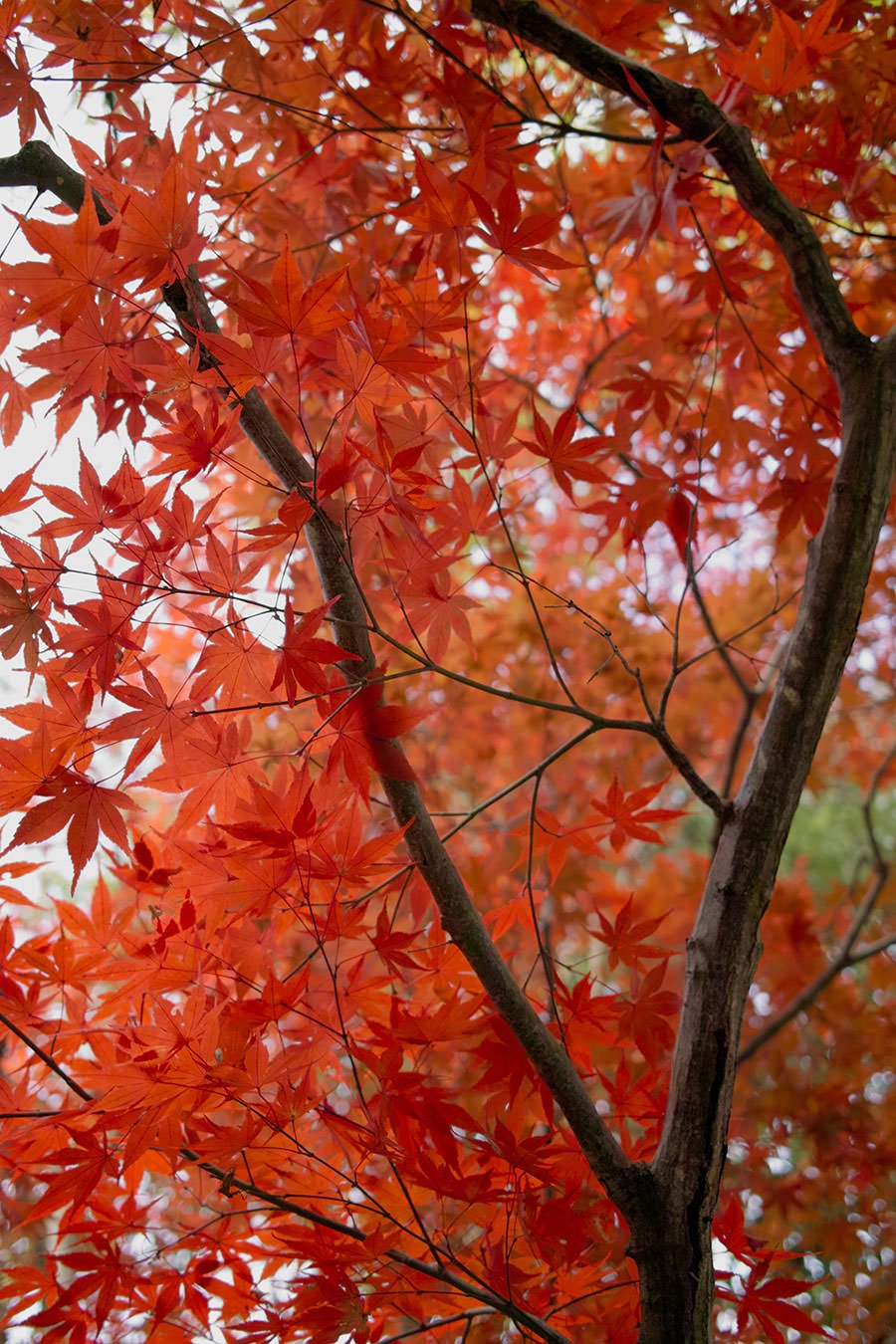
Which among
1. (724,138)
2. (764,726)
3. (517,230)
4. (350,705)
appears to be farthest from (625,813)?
(724,138)

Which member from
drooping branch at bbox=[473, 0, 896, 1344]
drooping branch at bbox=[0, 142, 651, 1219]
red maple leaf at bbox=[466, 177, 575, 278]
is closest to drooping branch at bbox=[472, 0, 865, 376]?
drooping branch at bbox=[473, 0, 896, 1344]

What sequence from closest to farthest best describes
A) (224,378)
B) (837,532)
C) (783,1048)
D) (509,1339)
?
(224,378) < (837,532) < (509,1339) < (783,1048)

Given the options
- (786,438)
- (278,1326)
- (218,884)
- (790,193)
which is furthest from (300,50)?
(278,1326)

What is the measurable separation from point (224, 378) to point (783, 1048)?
68.3 inches

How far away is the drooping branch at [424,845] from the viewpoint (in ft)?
2.54

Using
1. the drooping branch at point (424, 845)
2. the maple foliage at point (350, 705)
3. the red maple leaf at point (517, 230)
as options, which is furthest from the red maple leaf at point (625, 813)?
the red maple leaf at point (517, 230)

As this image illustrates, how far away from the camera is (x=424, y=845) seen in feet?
2.60

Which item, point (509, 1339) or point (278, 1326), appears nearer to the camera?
point (278, 1326)

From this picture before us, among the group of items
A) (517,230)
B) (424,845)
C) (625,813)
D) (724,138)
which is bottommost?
(424,845)

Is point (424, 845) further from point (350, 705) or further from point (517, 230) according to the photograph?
point (517, 230)

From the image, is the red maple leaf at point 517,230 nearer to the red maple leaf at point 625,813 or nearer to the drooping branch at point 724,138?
the drooping branch at point 724,138

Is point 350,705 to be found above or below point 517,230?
below

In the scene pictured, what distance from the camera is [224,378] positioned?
27.3 inches

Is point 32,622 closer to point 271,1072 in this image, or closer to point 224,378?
point 224,378
